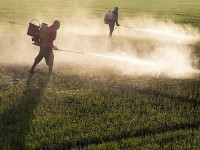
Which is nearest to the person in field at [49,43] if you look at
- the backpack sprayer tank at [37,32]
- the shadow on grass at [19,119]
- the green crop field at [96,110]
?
the backpack sprayer tank at [37,32]

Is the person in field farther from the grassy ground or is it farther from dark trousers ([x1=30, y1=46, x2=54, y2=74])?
the grassy ground

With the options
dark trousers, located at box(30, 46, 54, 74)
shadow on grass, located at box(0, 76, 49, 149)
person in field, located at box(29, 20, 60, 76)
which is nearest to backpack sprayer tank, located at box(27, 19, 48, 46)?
person in field, located at box(29, 20, 60, 76)

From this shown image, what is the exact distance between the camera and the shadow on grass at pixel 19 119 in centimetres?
785

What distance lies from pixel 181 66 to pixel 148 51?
4.27m

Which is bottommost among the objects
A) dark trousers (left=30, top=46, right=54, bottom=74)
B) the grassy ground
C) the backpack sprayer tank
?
the grassy ground

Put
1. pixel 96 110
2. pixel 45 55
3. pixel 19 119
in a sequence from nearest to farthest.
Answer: pixel 19 119, pixel 96 110, pixel 45 55

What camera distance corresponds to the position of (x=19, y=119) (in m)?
9.09

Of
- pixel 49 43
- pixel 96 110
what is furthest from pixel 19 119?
pixel 49 43

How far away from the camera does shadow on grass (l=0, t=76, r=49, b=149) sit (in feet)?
25.7

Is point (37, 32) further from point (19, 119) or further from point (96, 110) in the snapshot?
point (19, 119)

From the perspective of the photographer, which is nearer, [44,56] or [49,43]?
[49,43]

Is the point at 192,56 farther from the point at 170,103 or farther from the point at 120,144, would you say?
the point at 120,144

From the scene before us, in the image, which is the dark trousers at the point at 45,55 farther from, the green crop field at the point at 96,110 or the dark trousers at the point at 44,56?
the green crop field at the point at 96,110

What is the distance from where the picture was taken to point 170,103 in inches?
419
